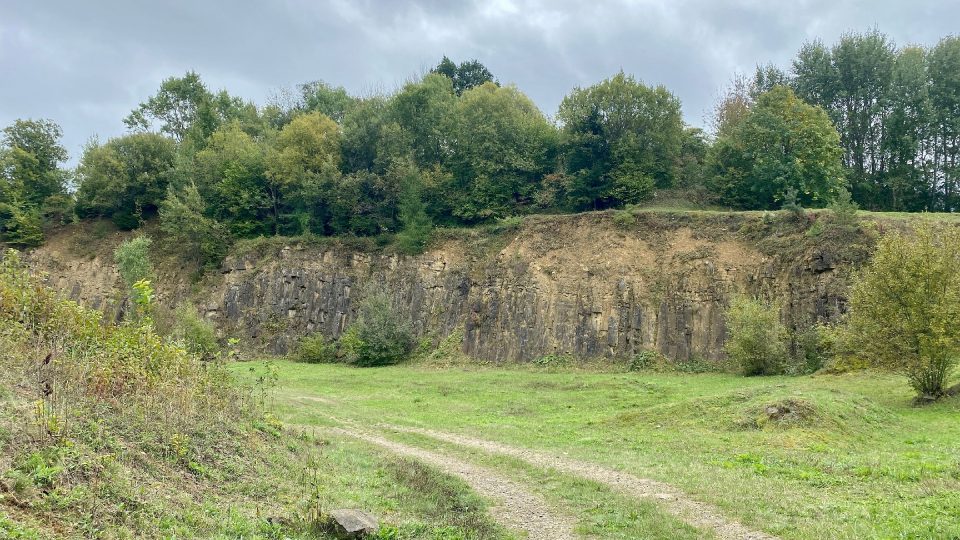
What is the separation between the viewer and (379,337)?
41.7 m

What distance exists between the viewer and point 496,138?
50812mm

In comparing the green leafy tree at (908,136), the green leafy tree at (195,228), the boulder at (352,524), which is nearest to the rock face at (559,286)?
the green leafy tree at (195,228)

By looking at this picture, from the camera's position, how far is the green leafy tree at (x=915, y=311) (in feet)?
71.7

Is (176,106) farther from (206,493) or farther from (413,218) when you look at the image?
(206,493)

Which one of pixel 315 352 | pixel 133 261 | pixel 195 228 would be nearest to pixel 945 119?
pixel 315 352

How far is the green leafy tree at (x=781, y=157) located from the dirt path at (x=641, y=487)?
31.1m

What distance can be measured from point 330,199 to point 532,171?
1602 centimetres

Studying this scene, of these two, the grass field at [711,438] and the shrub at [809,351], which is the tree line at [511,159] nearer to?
the shrub at [809,351]

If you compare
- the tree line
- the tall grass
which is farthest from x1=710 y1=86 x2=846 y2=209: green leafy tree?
the tall grass

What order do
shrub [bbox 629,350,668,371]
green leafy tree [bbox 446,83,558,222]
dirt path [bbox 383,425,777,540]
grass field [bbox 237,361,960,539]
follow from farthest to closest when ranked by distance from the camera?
green leafy tree [bbox 446,83,558,222] → shrub [bbox 629,350,668,371] → grass field [bbox 237,361,960,539] → dirt path [bbox 383,425,777,540]

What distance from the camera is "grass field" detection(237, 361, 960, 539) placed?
396 inches

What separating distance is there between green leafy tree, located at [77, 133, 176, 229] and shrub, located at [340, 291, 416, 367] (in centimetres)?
2707

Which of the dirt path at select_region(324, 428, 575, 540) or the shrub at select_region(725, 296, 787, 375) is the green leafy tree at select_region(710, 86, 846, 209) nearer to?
the shrub at select_region(725, 296, 787, 375)

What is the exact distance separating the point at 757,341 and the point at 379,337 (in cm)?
2248
